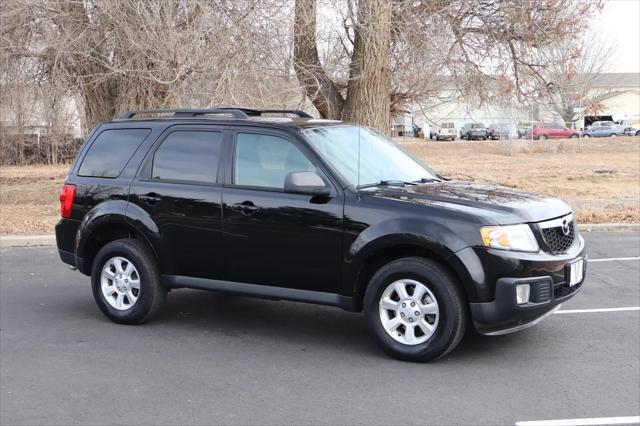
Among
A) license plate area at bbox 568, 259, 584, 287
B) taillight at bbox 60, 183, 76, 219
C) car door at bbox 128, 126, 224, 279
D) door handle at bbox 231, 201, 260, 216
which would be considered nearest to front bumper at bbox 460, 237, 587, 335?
license plate area at bbox 568, 259, 584, 287

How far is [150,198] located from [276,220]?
52.2 inches

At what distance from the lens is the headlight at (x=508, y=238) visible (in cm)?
551

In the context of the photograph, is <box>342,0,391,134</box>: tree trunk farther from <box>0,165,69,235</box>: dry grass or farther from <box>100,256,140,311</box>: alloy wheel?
<box>100,256,140,311</box>: alloy wheel

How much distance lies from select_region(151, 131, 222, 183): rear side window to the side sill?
883 mm

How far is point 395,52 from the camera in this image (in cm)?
1419

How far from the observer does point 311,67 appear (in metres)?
14.1

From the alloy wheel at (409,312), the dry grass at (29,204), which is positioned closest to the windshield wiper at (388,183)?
the alloy wheel at (409,312)

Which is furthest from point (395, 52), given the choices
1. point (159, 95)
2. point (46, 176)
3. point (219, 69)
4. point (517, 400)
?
point (46, 176)

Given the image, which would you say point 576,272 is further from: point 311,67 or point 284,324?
point 311,67

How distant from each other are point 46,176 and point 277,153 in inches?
809

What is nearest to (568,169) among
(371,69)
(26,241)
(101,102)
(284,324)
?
(371,69)

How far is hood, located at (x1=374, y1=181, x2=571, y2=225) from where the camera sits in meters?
5.64

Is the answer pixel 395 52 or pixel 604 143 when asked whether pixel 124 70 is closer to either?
pixel 395 52

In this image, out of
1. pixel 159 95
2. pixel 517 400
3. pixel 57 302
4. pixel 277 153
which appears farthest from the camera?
pixel 159 95
